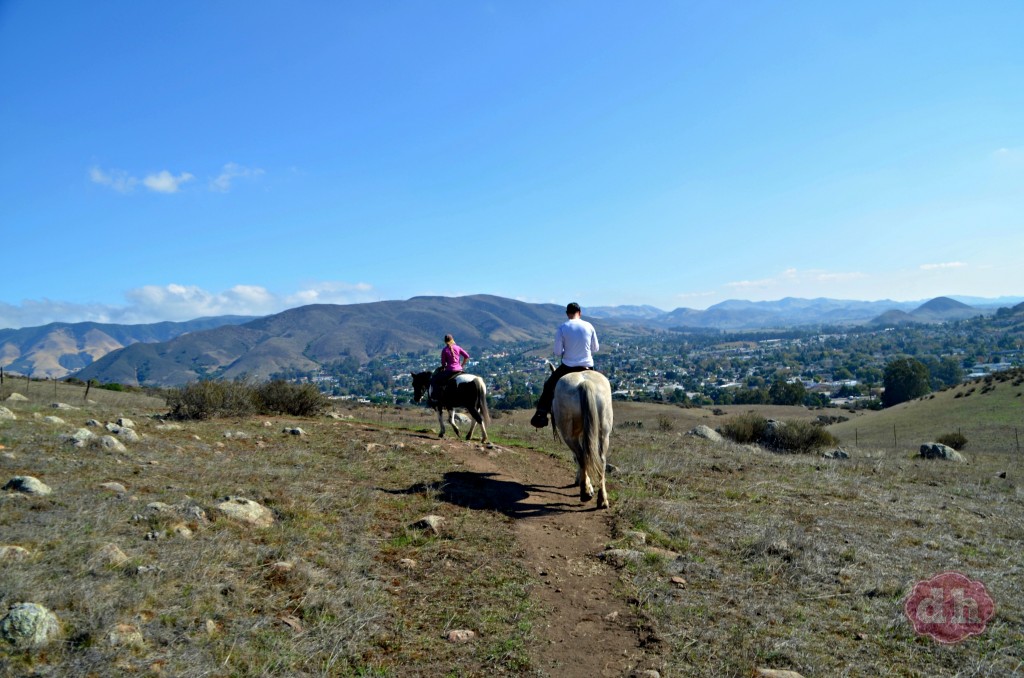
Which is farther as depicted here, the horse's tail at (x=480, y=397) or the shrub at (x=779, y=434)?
the shrub at (x=779, y=434)

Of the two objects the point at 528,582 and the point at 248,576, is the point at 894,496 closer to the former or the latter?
the point at 528,582

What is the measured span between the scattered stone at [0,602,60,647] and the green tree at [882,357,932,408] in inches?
3063

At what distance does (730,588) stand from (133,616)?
5.84 metres

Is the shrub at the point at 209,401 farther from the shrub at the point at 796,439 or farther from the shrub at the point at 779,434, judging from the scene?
the shrub at the point at 796,439

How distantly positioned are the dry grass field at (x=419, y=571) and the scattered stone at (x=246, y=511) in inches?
5.3

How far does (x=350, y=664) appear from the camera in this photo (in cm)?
430

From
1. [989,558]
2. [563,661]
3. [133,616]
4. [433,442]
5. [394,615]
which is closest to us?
[133,616]

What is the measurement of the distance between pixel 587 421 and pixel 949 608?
5.03 meters

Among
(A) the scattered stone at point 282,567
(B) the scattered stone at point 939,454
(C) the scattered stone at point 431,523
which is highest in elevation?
(A) the scattered stone at point 282,567

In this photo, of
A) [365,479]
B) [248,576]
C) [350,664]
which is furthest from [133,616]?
[365,479]

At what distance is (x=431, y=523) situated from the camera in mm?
7387

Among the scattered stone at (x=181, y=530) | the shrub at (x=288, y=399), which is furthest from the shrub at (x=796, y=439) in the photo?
the scattered stone at (x=181, y=530)

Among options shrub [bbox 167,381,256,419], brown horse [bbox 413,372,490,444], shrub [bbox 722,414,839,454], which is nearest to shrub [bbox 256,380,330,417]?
shrub [bbox 167,381,256,419]

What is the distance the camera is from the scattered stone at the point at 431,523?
731 cm
